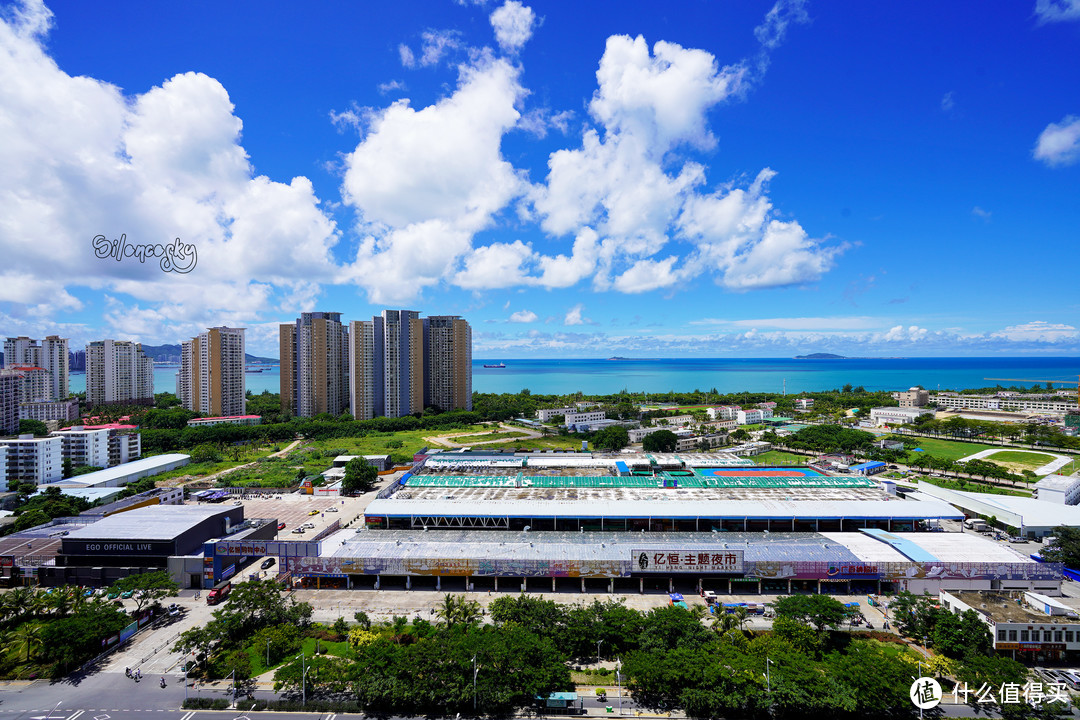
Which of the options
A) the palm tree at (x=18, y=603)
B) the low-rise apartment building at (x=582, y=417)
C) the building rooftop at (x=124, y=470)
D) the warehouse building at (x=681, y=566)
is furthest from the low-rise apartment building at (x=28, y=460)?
the low-rise apartment building at (x=582, y=417)

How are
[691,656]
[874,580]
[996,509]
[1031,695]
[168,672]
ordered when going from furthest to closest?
[996,509] → [874,580] → [168,672] → [691,656] → [1031,695]

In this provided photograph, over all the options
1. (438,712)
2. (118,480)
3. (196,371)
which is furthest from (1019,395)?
(196,371)

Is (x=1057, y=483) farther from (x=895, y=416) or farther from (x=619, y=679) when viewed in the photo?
(x=895, y=416)

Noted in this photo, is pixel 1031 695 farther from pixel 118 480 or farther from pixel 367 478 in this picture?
pixel 118 480

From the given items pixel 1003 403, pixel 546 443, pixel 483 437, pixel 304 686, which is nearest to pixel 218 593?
pixel 304 686

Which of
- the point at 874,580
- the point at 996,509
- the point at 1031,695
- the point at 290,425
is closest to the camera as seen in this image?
the point at 1031,695

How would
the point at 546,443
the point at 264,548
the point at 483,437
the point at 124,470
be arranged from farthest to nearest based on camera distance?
the point at 483,437 < the point at 546,443 < the point at 124,470 < the point at 264,548
